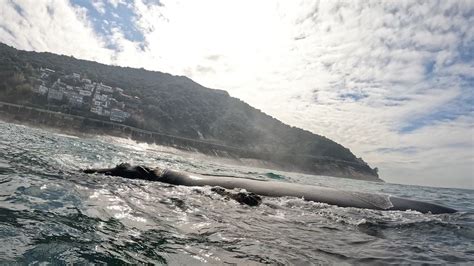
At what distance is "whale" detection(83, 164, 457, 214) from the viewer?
34.4 ft

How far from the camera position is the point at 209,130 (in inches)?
4523

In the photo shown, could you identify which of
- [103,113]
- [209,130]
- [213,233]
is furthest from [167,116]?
[213,233]

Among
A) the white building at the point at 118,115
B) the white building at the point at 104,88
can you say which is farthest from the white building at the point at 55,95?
the white building at the point at 104,88

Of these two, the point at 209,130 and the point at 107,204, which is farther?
the point at 209,130

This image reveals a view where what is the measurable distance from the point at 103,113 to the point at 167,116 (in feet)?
84.2

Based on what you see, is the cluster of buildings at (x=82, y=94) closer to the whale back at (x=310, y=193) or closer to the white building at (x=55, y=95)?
the white building at (x=55, y=95)

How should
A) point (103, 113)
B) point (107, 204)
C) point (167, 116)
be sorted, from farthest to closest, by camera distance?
1. point (167, 116)
2. point (103, 113)
3. point (107, 204)

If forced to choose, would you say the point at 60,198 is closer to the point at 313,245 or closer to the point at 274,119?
the point at 313,245

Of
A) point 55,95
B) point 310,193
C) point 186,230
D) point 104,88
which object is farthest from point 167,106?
point 186,230

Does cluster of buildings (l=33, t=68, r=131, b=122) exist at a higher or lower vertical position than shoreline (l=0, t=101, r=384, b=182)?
higher

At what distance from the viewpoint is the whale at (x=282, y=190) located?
10484mm

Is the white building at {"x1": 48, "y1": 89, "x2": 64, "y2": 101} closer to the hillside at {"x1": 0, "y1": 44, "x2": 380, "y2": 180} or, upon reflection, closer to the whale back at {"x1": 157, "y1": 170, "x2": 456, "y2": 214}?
the hillside at {"x1": 0, "y1": 44, "x2": 380, "y2": 180}

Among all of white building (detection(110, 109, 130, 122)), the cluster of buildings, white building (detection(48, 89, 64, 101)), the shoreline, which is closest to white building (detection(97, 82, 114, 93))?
the cluster of buildings

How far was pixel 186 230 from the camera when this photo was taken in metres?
5.32
